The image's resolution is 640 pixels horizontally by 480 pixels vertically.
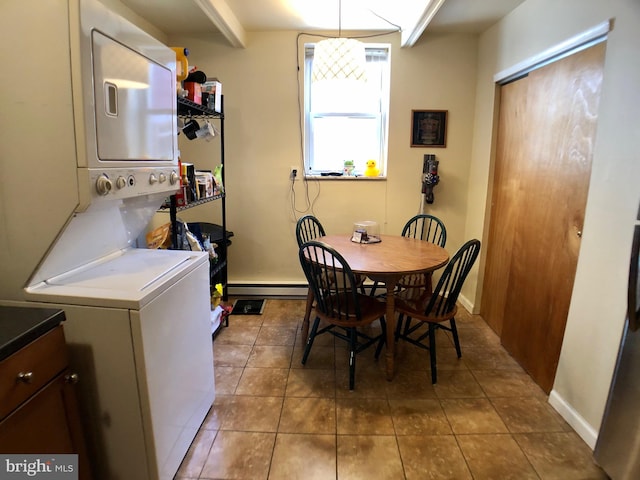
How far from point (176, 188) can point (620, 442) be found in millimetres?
2177

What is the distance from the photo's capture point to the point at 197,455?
1648mm

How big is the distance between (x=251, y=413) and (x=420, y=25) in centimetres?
277

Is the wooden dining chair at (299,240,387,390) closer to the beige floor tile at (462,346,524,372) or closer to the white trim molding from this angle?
the beige floor tile at (462,346,524,372)

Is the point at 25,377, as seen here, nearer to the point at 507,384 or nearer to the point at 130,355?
the point at 130,355

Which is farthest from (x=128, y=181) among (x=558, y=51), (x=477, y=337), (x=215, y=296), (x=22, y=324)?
(x=477, y=337)

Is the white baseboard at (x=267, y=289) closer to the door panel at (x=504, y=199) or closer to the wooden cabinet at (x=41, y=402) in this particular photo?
the door panel at (x=504, y=199)

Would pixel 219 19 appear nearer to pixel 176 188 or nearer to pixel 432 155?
pixel 176 188

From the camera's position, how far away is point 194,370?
1.67 metres

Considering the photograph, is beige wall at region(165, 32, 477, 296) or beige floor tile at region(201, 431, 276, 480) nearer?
beige floor tile at region(201, 431, 276, 480)

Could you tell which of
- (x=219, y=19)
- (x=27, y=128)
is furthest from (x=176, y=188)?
(x=219, y=19)

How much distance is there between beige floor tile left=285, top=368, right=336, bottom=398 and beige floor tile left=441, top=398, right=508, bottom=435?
638 mm

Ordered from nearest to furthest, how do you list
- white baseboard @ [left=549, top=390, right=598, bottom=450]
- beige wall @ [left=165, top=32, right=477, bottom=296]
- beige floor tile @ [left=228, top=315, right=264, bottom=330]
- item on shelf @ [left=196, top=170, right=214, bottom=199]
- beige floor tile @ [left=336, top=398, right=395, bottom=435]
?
white baseboard @ [left=549, top=390, right=598, bottom=450] → beige floor tile @ [left=336, top=398, right=395, bottom=435] → item on shelf @ [left=196, top=170, right=214, bottom=199] → beige floor tile @ [left=228, top=315, right=264, bottom=330] → beige wall @ [left=165, top=32, right=477, bottom=296]

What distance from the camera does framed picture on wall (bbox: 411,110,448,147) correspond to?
3211 mm

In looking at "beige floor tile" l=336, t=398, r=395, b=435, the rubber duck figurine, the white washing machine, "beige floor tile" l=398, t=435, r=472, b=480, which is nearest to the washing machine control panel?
the white washing machine
